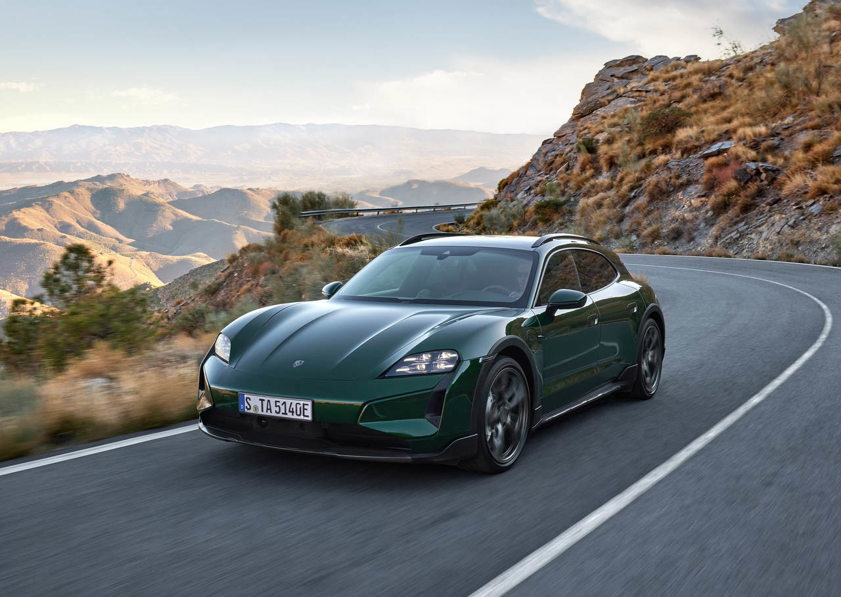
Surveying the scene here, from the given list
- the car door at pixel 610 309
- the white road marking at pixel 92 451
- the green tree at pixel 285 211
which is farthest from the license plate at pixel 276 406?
the green tree at pixel 285 211

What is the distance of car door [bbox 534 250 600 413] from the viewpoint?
5.68 meters

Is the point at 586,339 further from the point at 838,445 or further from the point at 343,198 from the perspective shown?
the point at 343,198

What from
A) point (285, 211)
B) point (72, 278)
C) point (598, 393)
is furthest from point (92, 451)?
point (285, 211)

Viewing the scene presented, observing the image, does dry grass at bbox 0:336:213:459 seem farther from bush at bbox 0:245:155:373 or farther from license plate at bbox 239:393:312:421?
license plate at bbox 239:393:312:421

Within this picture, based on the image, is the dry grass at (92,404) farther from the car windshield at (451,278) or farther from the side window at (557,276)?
the side window at (557,276)

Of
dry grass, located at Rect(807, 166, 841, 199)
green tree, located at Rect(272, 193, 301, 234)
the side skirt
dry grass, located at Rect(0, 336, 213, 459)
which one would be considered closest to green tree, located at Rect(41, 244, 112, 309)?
dry grass, located at Rect(0, 336, 213, 459)

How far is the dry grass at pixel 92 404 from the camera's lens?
5793 millimetres

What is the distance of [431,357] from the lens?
4.84 meters

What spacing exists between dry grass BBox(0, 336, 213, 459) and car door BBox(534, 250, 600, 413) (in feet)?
9.29

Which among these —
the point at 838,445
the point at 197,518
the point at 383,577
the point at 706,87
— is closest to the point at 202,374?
the point at 197,518

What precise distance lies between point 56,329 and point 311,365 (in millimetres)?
5758

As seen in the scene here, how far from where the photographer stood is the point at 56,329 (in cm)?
948

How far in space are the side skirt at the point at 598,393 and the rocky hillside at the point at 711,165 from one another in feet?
70.0

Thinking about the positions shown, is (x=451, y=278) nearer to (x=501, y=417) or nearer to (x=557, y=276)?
(x=557, y=276)
